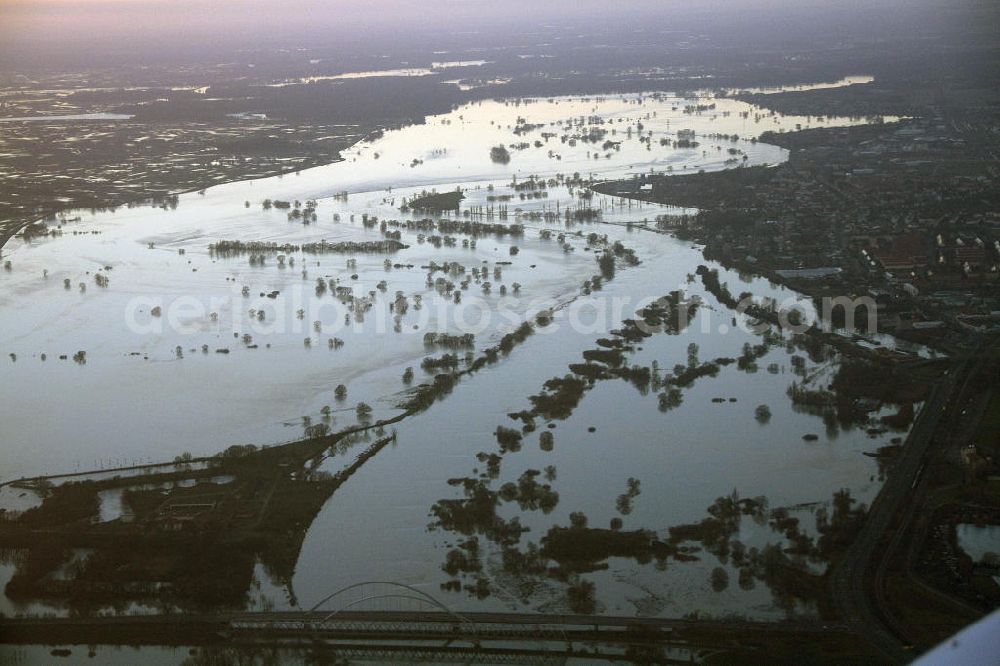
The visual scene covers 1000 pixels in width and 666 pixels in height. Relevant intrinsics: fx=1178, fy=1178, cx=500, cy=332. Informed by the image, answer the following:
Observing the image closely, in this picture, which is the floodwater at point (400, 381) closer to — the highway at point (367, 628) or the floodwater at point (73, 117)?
the highway at point (367, 628)

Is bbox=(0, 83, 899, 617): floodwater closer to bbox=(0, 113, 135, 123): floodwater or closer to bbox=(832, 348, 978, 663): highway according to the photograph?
bbox=(832, 348, 978, 663): highway

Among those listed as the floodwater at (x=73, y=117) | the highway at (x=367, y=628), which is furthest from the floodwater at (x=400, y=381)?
the floodwater at (x=73, y=117)

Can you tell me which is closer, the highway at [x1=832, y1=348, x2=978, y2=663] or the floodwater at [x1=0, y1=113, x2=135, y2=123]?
the highway at [x1=832, y1=348, x2=978, y2=663]

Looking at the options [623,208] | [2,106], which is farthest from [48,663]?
[2,106]

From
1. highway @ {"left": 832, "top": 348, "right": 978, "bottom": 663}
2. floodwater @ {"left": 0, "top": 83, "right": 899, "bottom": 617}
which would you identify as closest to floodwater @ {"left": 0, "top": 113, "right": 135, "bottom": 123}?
floodwater @ {"left": 0, "top": 83, "right": 899, "bottom": 617}

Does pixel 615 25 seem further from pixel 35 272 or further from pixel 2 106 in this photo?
pixel 35 272

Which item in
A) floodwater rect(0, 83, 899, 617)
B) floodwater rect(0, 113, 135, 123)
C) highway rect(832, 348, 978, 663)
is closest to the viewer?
highway rect(832, 348, 978, 663)

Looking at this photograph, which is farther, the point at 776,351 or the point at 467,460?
the point at 776,351

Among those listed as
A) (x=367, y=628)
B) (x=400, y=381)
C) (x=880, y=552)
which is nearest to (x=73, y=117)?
(x=400, y=381)
